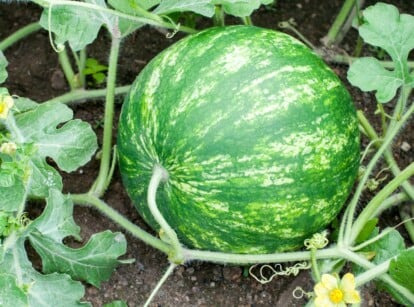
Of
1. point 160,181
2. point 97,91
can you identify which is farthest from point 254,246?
point 97,91

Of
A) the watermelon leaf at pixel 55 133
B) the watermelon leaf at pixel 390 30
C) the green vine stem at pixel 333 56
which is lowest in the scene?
the green vine stem at pixel 333 56

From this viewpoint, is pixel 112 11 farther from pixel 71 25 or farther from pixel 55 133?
pixel 55 133

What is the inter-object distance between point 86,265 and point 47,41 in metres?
1.04

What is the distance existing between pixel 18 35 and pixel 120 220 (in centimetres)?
83

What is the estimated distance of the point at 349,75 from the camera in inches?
80.3

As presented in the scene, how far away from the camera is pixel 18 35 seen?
263cm

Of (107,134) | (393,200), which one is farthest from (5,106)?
(393,200)

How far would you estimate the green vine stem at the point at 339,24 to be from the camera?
2.64 metres

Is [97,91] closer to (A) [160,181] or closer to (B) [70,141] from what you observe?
(B) [70,141]

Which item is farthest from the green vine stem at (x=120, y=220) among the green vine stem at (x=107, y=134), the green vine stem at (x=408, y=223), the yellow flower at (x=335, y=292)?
the green vine stem at (x=408, y=223)

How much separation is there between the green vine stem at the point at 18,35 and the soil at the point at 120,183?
0.24 ft

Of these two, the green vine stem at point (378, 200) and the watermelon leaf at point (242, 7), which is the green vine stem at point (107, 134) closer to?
the watermelon leaf at point (242, 7)

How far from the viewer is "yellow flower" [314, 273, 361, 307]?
5.81ft

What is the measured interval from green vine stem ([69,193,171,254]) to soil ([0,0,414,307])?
11cm
